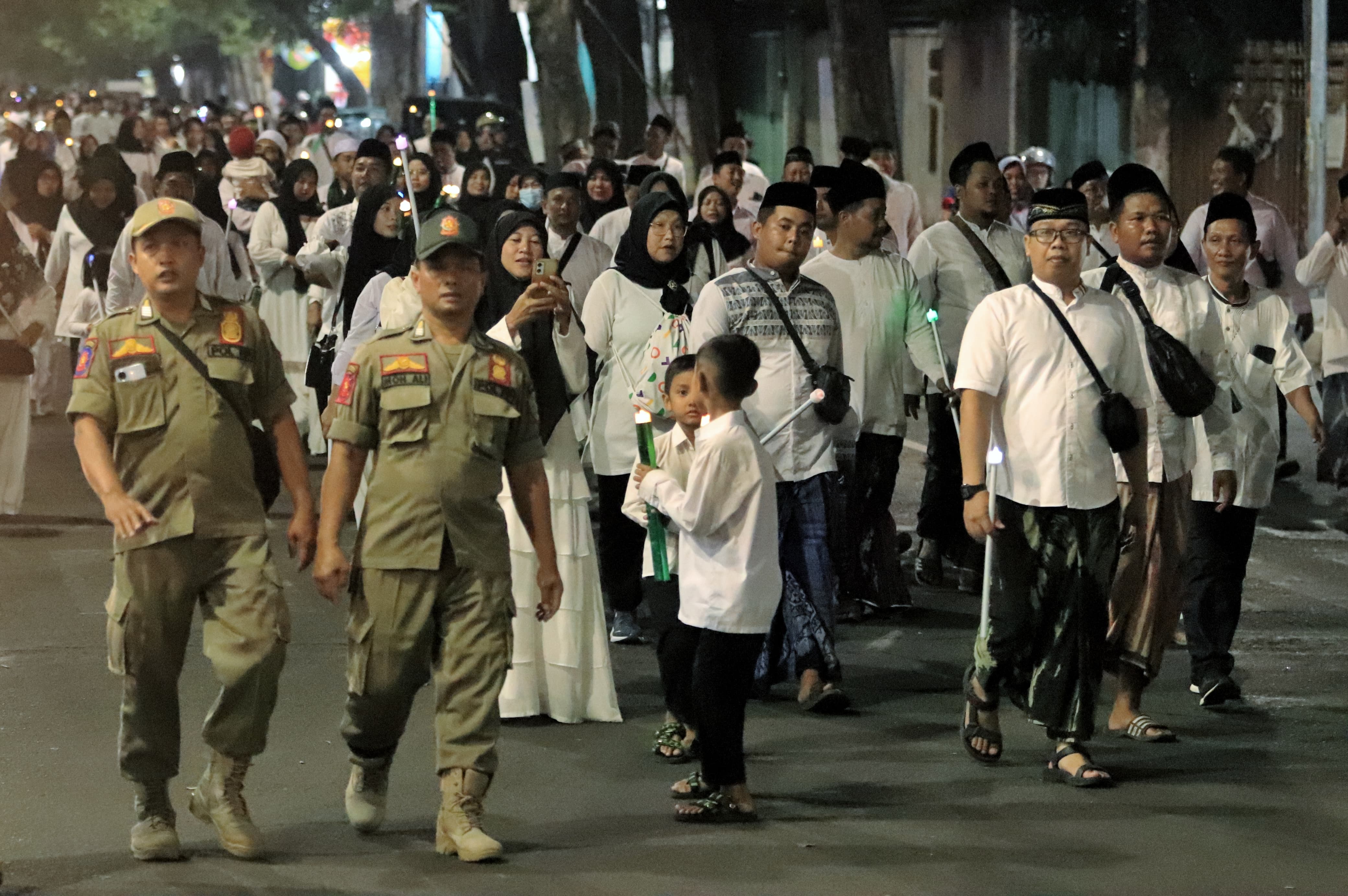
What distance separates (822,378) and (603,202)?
26.6ft

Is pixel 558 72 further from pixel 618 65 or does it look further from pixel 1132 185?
pixel 1132 185

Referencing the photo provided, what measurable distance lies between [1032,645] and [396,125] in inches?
1616

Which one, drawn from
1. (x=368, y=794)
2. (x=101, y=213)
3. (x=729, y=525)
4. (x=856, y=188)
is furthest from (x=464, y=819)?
(x=101, y=213)

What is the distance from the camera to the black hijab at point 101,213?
49.8 feet

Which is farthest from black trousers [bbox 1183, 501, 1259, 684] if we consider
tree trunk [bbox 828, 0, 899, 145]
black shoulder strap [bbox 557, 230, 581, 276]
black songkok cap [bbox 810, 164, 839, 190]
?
tree trunk [bbox 828, 0, 899, 145]

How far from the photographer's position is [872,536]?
10.5 meters

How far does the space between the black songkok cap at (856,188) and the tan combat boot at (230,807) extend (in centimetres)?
464

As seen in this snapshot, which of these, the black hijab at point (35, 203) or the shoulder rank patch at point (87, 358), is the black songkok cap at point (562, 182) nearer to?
the shoulder rank patch at point (87, 358)

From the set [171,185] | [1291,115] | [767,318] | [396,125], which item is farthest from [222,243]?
[396,125]

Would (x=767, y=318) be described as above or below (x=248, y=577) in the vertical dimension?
above

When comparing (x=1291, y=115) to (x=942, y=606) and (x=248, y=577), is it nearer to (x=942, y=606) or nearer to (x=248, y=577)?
(x=942, y=606)

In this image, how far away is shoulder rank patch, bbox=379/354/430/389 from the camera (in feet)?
21.2

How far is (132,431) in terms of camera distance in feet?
20.8

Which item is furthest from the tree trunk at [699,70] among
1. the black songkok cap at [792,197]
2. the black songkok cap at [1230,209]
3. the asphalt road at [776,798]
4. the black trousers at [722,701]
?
the black trousers at [722,701]
